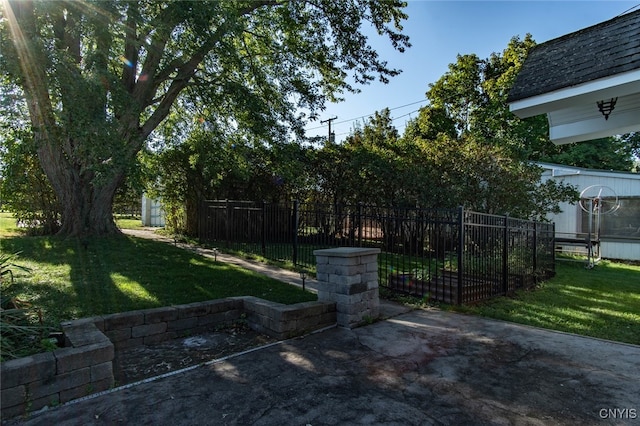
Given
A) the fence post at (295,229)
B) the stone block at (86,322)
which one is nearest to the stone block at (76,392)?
the stone block at (86,322)

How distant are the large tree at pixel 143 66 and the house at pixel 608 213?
8.64 m

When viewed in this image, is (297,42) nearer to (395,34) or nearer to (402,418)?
(395,34)

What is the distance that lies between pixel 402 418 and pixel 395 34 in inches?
428

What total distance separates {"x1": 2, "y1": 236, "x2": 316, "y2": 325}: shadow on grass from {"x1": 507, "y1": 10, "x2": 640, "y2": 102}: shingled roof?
13.4 ft

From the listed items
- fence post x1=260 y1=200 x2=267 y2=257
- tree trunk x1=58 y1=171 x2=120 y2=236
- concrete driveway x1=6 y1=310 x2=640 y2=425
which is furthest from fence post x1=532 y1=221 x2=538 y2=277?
A: tree trunk x1=58 y1=171 x2=120 y2=236

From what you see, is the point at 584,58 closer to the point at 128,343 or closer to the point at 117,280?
the point at 128,343

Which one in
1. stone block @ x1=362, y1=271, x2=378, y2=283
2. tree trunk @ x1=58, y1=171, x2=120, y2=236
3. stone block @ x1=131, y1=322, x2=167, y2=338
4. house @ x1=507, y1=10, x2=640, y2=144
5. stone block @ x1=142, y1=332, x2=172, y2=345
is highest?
house @ x1=507, y1=10, x2=640, y2=144

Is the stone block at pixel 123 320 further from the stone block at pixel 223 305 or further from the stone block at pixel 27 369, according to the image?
the stone block at pixel 27 369

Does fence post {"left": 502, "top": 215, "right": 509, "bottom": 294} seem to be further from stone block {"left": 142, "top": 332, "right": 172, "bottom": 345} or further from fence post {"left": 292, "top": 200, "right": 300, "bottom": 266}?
stone block {"left": 142, "top": 332, "right": 172, "bottom": 345}

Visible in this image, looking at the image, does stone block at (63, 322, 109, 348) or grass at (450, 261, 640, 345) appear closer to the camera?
stone block at (63, 322, 109, 348)

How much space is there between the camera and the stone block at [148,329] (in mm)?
3717

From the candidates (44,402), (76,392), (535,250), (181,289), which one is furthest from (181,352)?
(535,250)

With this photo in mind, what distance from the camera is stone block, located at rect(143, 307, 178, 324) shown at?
3799 mm

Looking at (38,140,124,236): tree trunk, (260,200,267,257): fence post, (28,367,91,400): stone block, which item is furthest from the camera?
(38,140,124,236): tree trunk
